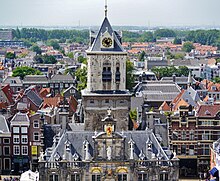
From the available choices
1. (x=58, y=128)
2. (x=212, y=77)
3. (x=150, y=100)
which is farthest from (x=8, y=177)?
(x=212, y=77)

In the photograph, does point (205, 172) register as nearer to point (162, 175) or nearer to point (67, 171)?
point (162, 175)

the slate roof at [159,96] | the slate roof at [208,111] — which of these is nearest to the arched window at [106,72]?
the slate roof at [208,111]

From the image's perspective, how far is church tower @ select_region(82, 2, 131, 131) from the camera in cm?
6625

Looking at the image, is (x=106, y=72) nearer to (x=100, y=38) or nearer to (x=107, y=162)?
(x=100, y=38)

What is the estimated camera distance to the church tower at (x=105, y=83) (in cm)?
6625

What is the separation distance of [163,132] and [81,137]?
571 inches

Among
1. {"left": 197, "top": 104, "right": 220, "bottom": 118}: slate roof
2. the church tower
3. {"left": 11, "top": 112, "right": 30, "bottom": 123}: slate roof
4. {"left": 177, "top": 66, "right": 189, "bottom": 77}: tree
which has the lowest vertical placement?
{"left": 177, "top": 66, "right": 189, "bottom": 77}: tree

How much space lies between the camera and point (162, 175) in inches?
2291

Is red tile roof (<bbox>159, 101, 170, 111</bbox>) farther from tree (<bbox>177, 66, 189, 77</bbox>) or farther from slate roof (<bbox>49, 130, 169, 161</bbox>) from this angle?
tree (<bbox>177, 66, 189, 77</bbox>)

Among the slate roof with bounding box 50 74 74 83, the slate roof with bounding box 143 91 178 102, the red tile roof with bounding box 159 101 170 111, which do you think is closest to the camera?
the red tile roof with bounding box 159 101 170 111

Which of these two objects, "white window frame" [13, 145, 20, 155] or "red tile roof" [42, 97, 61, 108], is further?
"red tile roof" [42, 97, 61, 108]

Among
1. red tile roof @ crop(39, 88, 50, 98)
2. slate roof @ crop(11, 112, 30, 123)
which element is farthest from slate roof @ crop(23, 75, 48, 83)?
slate roof @ crop(11, 112, 30, 123)

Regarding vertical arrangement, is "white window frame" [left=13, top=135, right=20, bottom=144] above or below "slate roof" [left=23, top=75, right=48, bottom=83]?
above

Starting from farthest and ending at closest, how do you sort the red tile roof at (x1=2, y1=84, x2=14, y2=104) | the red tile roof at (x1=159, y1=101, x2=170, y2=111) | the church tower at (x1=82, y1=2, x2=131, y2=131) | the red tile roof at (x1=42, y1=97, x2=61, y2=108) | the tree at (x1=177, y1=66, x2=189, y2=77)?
the tree at (x1=177, y1=66, x2=189, y2=77) < the red tile roof at (x1=2, y1=84, x2=14, y2=104) < the red tile roof at (x1=42, y1=97, x2=61, y2=108) < the red tile roof at (x1=159, y1=101, x2=170, y2=111) < the church tower at (x1=82, y1=2, x2=131, y2=131)
